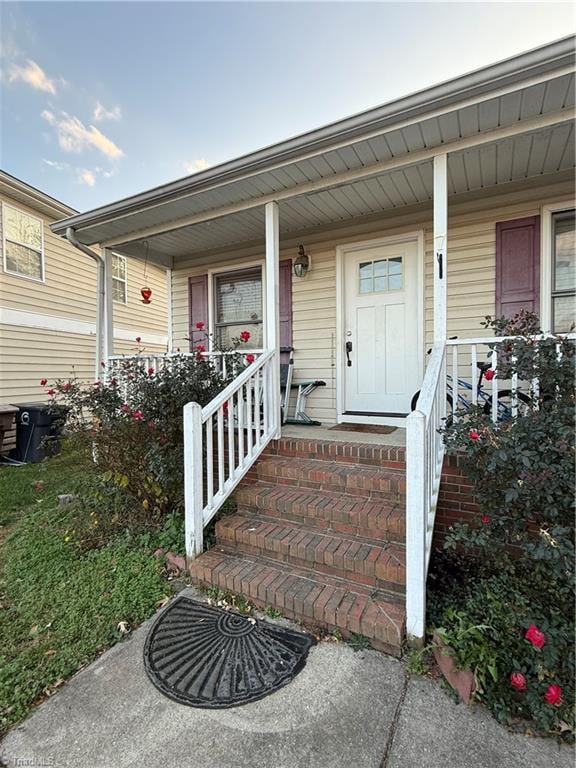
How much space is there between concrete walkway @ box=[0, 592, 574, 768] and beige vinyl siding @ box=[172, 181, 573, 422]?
320cm

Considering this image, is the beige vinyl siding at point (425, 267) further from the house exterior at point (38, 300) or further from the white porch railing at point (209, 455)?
the house exterior at point (38, 300)

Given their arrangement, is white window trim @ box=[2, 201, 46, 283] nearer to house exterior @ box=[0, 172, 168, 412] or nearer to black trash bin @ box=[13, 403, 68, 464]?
house exterior @ box=[0, 172, 168, 412]

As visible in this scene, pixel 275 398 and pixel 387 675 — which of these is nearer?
pixel 387 675

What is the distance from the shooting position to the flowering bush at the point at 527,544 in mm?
1525

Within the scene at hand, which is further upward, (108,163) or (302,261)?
(108,163)

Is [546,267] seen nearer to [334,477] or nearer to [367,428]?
[367,428]

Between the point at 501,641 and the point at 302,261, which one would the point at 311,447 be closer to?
the point at 501,641

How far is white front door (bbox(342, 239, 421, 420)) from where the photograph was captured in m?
4.23

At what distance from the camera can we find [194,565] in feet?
8.24

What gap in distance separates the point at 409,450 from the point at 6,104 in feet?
32.2

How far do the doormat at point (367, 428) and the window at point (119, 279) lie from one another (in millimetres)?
7342

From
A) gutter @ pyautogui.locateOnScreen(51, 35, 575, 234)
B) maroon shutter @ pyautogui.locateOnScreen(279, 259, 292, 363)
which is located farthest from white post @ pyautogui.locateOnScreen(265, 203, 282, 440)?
maroon shutter @ pyautogui.locateOnScreen(279, 259, 292, 363)

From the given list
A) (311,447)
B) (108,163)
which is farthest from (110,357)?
(108,163)

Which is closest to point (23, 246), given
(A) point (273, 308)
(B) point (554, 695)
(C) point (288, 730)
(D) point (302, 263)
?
(D) point (302, 263)
